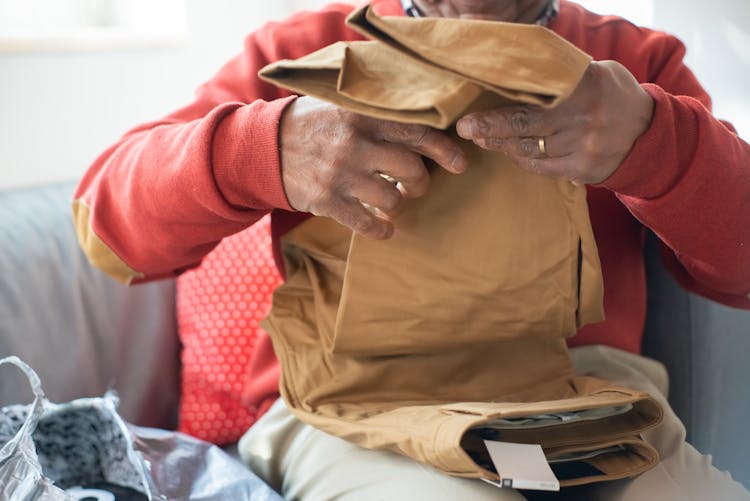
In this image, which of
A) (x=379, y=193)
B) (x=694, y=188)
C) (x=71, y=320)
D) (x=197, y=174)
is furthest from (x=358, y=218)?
(x=71, y=320)

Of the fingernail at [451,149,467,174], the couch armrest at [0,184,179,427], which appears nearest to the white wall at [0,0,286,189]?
the couch armrest at [0,184,179,427]

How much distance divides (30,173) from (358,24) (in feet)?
2.91

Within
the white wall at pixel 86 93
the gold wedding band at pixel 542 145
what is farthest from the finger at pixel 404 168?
the white wall at pixel 86 93

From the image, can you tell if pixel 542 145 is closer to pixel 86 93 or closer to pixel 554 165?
pixel 554 165

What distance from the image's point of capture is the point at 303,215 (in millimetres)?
908

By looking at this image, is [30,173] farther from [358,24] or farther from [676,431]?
[676,431]

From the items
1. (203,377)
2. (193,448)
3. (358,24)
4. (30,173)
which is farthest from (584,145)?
(30,173)

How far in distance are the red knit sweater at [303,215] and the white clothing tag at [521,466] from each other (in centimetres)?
24

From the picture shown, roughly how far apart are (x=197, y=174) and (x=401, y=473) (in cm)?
34

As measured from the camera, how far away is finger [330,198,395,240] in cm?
75

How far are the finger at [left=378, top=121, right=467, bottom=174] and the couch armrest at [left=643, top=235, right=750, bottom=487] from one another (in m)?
0.43

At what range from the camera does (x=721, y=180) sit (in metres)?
0.76

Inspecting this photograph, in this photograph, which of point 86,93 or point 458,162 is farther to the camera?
point 86,93

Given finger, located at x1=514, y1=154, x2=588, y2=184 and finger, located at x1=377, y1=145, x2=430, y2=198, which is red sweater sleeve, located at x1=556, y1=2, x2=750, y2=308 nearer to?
finger, located at x1=514, y1=154, x2=588, y2=184
